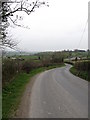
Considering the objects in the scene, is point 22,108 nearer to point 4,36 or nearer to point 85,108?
point 85,108

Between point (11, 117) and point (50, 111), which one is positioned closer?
point (11, 117)

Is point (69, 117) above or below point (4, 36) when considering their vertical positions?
below

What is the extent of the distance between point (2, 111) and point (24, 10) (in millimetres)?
6243

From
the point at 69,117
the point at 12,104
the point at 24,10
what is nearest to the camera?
the point at 69,117

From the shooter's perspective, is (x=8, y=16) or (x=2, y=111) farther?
(x=8, y=16)

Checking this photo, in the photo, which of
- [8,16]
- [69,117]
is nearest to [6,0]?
[8,16]

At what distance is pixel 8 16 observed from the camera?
47.3ft

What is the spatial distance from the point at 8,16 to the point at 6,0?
132 centimetres

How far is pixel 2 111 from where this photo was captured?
1037cm

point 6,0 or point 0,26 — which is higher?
point 6,0

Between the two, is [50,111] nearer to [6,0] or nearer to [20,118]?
[20,118]

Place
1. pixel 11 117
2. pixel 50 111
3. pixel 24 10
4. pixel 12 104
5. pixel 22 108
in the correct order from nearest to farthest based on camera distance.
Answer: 1. pixel 11 117
2. pixel 50 111
3. pixel 22 108
4. pixel 12 104
5. pixel 24 10

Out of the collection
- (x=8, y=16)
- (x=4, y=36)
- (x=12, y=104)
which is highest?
(x=8, y=16)

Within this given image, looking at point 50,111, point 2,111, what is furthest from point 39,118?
point 2,111
